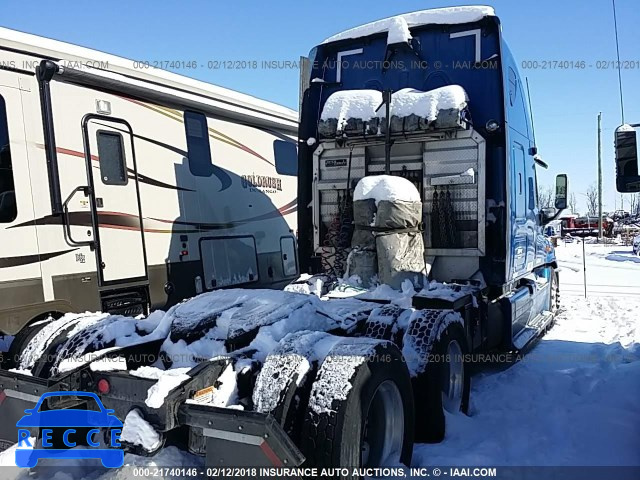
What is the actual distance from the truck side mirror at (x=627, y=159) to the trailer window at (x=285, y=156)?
5634 millimetres

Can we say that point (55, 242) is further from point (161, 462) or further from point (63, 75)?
point (161, 462)

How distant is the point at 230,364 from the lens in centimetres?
308

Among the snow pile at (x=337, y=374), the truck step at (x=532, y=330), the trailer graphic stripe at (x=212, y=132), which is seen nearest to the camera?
the snow pile at (x=337, y=374)

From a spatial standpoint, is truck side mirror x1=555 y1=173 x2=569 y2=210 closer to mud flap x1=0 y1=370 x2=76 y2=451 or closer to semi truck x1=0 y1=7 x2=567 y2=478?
semi truck x1=0 y1=7 x2=567 y2=478

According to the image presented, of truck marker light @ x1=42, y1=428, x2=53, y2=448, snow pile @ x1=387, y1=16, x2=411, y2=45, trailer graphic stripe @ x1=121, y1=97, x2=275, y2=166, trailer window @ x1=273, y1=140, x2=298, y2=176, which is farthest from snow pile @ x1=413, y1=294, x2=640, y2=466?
trailer window @ x1=273, y1=140, x2=298, y2=176

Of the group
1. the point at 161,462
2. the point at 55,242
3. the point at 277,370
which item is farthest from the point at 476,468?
the point at 55,242

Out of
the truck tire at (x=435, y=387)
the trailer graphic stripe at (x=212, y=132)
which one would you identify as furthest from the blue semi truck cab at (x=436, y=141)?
the trailer graphic stripe at (x=212, y=132)

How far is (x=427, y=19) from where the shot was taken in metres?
5.84

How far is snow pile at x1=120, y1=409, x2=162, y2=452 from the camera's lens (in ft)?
8.59

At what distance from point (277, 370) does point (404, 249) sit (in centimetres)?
257

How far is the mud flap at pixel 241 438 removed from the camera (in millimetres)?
2443

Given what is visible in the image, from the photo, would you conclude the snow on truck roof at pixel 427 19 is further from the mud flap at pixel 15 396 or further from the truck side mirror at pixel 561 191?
the mud flap at pixel 15 396

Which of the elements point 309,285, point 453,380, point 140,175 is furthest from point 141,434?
point 140,175

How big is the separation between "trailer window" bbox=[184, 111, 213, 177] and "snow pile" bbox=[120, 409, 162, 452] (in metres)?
4.91
